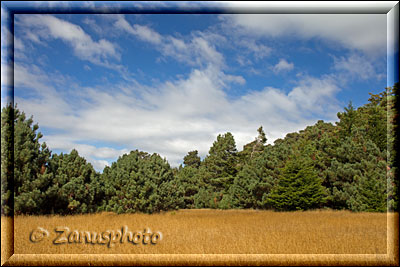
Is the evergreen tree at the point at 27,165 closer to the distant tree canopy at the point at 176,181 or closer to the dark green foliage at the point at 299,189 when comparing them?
the distant tree canopy at the point at 176,181

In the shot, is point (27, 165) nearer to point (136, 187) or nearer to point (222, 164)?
point (136, 187)

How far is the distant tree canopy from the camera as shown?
1373 cm

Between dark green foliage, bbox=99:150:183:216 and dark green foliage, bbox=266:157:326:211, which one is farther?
dark green foliage, bbox=266:157:326:211

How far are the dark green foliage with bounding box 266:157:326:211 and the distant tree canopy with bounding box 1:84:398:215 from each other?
0.24 feet

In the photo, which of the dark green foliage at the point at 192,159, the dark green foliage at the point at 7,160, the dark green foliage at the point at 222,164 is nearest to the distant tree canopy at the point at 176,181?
the dark green foliage at the point at 7,160

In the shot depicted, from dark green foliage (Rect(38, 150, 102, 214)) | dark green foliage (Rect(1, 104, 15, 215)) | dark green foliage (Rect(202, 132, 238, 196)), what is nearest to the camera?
dark green foliage (Rect(1, 104, 15, 215))

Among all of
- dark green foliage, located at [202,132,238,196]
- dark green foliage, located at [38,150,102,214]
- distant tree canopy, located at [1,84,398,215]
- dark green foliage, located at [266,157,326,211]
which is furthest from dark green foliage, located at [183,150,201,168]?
dark green foliage, located at [38,150,102,214]

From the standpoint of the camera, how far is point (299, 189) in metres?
22.5

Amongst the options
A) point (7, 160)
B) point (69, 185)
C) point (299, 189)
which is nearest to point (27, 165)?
point (69, 185)

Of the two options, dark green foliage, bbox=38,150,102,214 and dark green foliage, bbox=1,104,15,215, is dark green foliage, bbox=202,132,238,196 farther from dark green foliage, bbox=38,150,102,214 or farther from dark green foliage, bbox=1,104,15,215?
dark green foliage, bbox=1,104,15,215

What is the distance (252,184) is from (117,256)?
73.9ft

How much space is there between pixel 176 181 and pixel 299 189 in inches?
390

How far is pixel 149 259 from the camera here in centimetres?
518

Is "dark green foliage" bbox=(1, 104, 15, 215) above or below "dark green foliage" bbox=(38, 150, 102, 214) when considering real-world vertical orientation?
above
